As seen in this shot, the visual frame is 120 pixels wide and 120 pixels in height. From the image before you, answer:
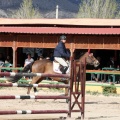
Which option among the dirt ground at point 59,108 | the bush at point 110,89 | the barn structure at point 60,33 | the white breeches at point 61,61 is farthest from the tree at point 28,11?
the white breeches at point 61,61

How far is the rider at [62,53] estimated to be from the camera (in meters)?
16.2

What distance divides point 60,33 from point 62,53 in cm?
1039

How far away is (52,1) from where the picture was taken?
14500cm

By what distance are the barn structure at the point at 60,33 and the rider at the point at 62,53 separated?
8.49 m

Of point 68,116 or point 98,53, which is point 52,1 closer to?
point 98,53

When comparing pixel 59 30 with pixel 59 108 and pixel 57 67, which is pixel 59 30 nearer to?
pixel 57 67

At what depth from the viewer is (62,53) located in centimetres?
1644

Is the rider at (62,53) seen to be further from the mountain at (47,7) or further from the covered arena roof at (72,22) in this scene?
the mountain at (47,7)

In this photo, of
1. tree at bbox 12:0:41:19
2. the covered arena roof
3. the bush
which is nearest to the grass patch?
the bush

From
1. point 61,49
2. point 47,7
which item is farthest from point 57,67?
point 47,7

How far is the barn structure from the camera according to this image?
26438mm

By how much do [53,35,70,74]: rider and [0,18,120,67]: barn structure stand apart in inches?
334

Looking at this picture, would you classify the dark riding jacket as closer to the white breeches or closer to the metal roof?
the white breeches

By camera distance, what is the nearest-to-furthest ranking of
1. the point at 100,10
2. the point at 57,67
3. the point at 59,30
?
the point at 57,67 < the point at 59,30 < the point at 100,10
